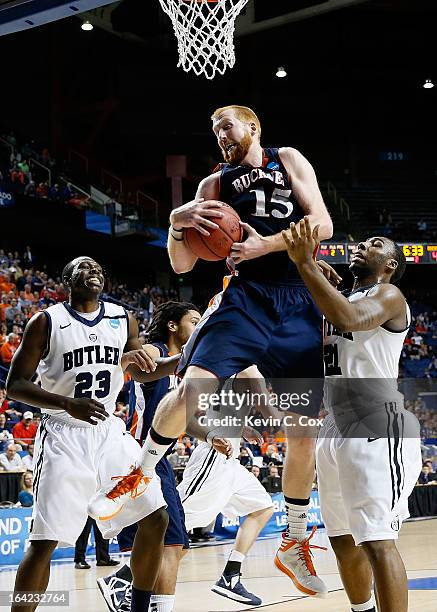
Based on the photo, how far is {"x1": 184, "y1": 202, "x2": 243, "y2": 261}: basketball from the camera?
4223 mm

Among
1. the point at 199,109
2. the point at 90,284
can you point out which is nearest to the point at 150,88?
the point at 199,109

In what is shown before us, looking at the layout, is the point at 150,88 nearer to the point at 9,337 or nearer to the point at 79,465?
the point at 9,337

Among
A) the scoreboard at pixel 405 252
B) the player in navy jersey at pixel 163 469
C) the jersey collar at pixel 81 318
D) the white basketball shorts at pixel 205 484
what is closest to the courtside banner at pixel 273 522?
the white basketball shorts at pixel 205 484

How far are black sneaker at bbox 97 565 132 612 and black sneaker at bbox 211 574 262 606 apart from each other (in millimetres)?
1114

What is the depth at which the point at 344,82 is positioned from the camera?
28.1 meters

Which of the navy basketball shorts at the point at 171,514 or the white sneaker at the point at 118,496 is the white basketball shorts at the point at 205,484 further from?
the white sneaker at the point at 118,496

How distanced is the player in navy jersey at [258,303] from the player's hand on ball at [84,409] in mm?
338

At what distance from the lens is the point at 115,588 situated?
561 centimetres

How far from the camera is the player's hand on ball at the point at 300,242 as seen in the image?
13.3ft

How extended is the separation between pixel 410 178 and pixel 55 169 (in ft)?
38.8

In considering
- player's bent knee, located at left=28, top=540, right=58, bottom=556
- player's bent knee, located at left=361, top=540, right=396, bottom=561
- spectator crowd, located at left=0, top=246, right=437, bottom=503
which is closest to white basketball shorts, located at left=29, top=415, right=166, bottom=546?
player's bent knee, located at left=28, top=540, right=58, bottom=556

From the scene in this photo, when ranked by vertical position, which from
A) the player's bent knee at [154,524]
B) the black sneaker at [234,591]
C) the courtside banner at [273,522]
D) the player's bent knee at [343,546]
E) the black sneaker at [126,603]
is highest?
the player's bent knee at [154,524]

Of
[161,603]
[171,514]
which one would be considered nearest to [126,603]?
[161,603]

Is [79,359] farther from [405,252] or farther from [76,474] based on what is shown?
[405,252]
